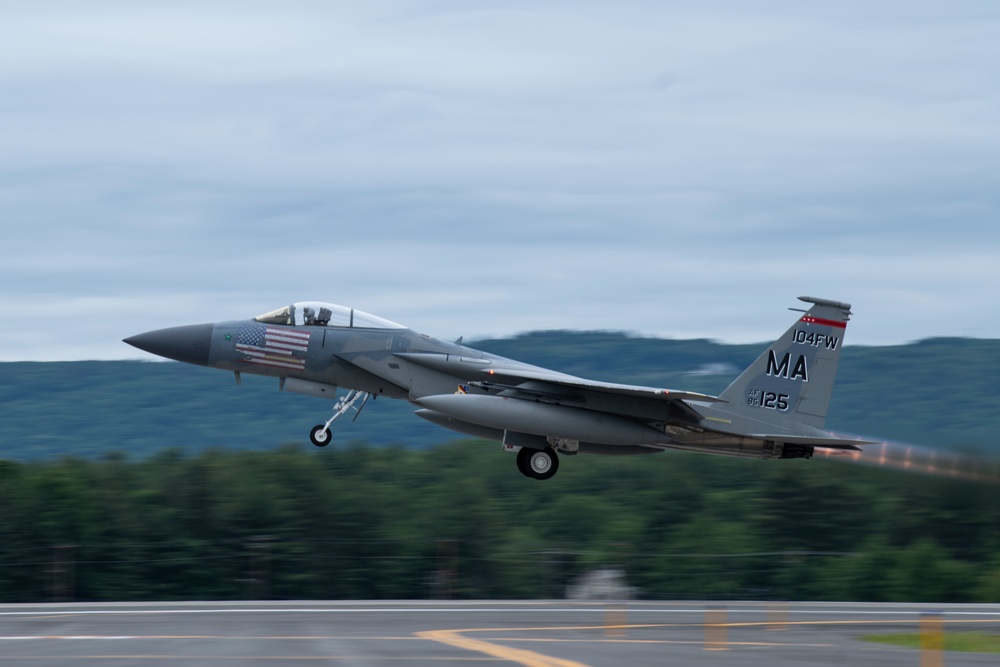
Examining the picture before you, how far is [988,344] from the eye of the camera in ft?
459

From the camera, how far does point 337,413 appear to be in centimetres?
2616

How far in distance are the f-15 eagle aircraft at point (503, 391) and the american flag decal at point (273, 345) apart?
0.02m

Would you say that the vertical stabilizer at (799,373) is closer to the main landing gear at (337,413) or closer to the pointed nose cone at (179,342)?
the main landing gear at (337,413)

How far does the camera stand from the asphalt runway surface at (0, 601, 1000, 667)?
1777 cm

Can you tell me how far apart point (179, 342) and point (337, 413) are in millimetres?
3431

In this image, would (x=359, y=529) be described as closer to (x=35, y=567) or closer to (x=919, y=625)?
(x=35, y=567)

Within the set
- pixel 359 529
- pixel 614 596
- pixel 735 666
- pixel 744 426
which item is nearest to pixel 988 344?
pixel 359 529

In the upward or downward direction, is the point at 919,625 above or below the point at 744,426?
below

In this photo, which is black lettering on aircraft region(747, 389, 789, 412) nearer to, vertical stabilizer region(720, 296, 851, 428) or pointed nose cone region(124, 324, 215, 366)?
vertical stabilizer region(720, 296, 851, 428)

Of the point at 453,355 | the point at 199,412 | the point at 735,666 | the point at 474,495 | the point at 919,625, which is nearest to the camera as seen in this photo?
the point at 735,666

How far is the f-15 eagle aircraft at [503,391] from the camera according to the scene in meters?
25.9

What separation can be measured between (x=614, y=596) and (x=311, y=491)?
2232cm

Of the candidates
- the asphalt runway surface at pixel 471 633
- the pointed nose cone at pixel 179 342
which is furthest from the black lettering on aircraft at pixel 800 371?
the pointed nose cone at pixel 179 342

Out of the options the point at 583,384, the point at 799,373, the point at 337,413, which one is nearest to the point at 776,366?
the point at 799,373
